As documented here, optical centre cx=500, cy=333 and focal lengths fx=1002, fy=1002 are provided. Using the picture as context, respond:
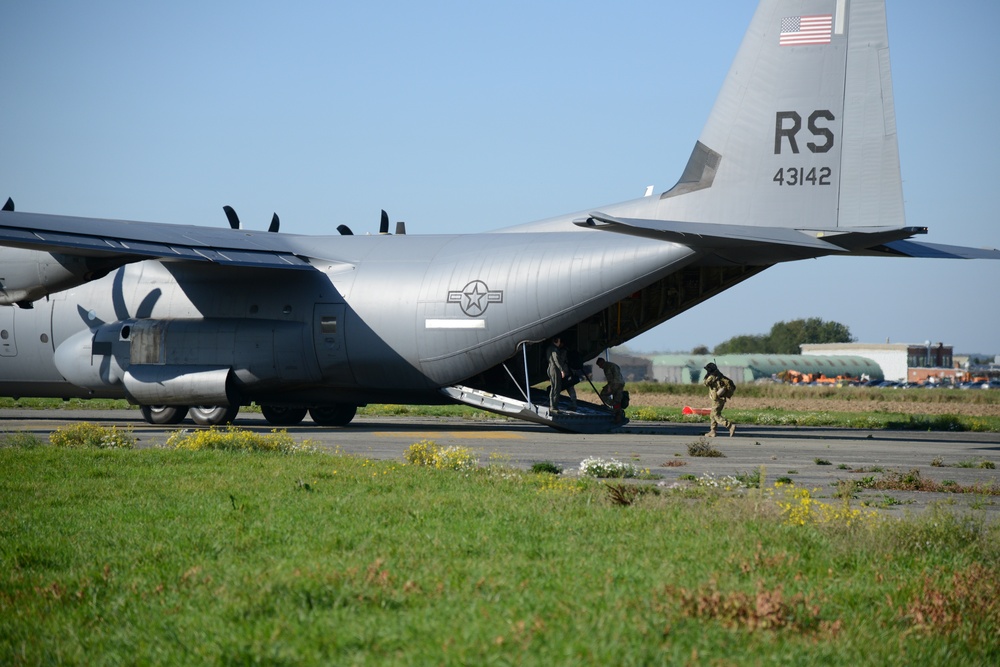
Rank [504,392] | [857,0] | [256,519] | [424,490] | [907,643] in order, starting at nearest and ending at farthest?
[907,643] → [256,519] → [424,490] → [857,0] → [504,392]

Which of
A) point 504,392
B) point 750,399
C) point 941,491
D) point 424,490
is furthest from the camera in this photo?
point 750,399

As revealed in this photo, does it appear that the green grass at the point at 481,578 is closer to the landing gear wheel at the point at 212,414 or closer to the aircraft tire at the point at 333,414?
the landing gear wheel at the point at 212,414

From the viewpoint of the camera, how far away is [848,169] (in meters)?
21.5

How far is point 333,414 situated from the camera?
29406mm

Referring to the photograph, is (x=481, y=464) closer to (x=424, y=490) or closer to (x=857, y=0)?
(x=424, y=490)

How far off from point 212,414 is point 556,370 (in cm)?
953

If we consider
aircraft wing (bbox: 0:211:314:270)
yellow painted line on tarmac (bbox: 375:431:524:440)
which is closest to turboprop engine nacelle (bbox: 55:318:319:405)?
aircraft wing (bbox: 0:211:314:270)

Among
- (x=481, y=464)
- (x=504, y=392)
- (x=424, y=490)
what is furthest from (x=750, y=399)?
(x=424, y=490)

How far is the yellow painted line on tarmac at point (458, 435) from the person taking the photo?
24.4 metres

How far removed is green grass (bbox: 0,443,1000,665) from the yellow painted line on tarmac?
11.0 meters

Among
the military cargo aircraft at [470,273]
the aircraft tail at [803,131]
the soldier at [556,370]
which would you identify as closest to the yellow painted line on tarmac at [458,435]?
the military cargo aircraft at [470,273]

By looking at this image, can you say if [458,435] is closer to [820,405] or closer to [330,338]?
[330,338]

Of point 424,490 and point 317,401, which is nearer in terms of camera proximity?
point 424,490

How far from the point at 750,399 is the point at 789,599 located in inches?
2040
